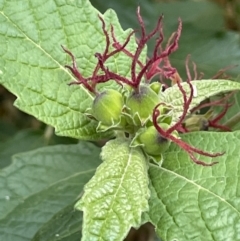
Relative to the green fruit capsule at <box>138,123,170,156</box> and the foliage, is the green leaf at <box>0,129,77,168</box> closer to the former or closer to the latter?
the foliage

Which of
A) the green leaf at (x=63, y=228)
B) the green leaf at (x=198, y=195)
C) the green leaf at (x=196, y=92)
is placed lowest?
the green leaf at (x=63, y=228)

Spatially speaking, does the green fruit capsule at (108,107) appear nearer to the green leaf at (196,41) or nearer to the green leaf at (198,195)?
the green leaf at (198,195)

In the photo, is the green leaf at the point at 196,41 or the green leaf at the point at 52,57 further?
the green leaf at the point at 196,41

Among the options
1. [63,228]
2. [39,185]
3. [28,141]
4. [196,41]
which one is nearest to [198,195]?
[63,228]

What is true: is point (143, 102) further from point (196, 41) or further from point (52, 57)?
point (196, 41)

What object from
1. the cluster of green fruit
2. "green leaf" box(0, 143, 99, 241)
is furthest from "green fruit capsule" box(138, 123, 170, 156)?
"green leaf" box(0, 143, 99, 241)

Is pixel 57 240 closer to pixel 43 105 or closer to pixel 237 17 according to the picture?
pixel 43 105

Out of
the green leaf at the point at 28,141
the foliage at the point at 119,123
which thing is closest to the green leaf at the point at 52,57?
the foliage at the point at 119,123
